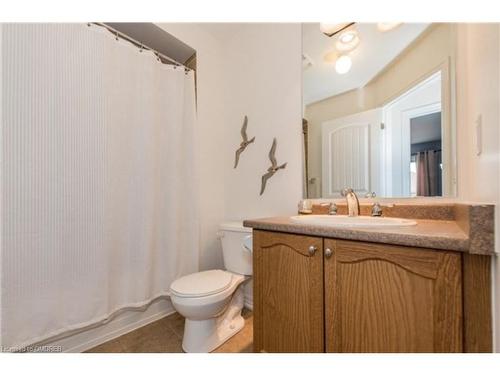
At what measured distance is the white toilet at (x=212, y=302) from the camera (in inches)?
45.0

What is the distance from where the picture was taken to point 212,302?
1153mm

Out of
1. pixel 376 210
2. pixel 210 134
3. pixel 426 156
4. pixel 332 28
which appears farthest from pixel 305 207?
pixel 332 28

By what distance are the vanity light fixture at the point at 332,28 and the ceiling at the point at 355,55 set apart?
3 centimetres

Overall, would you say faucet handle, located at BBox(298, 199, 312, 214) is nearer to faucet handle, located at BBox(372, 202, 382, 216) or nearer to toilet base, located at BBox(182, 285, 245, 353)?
faucet handle, located at BBox(372, 202, 382, 216)

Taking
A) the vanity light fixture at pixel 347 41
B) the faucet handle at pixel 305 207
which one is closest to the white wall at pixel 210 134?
the faucet handle at pixel 305 207

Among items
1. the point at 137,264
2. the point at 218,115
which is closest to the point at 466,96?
the point at 218,115

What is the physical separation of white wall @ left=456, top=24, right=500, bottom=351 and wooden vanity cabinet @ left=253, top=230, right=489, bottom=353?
106mm

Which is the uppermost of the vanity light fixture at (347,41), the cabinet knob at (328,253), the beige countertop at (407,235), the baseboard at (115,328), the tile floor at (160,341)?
the vanity light fixture at (347,41)

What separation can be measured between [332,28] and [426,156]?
3.18 feet

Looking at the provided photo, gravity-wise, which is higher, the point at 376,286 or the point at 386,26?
the point at 386,26

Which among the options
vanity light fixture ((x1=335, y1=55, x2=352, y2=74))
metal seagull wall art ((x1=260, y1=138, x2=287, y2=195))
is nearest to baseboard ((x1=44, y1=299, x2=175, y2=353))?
metal seagull wall art ((x1=260, y1=138, x2=287, y2=195))

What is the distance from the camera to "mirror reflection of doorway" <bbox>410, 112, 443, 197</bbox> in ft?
3.35

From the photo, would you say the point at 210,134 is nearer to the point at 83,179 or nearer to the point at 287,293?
the point at 83,179

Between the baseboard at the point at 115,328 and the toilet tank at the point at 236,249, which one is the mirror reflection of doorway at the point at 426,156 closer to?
the toilet tank at the point at 236,249
